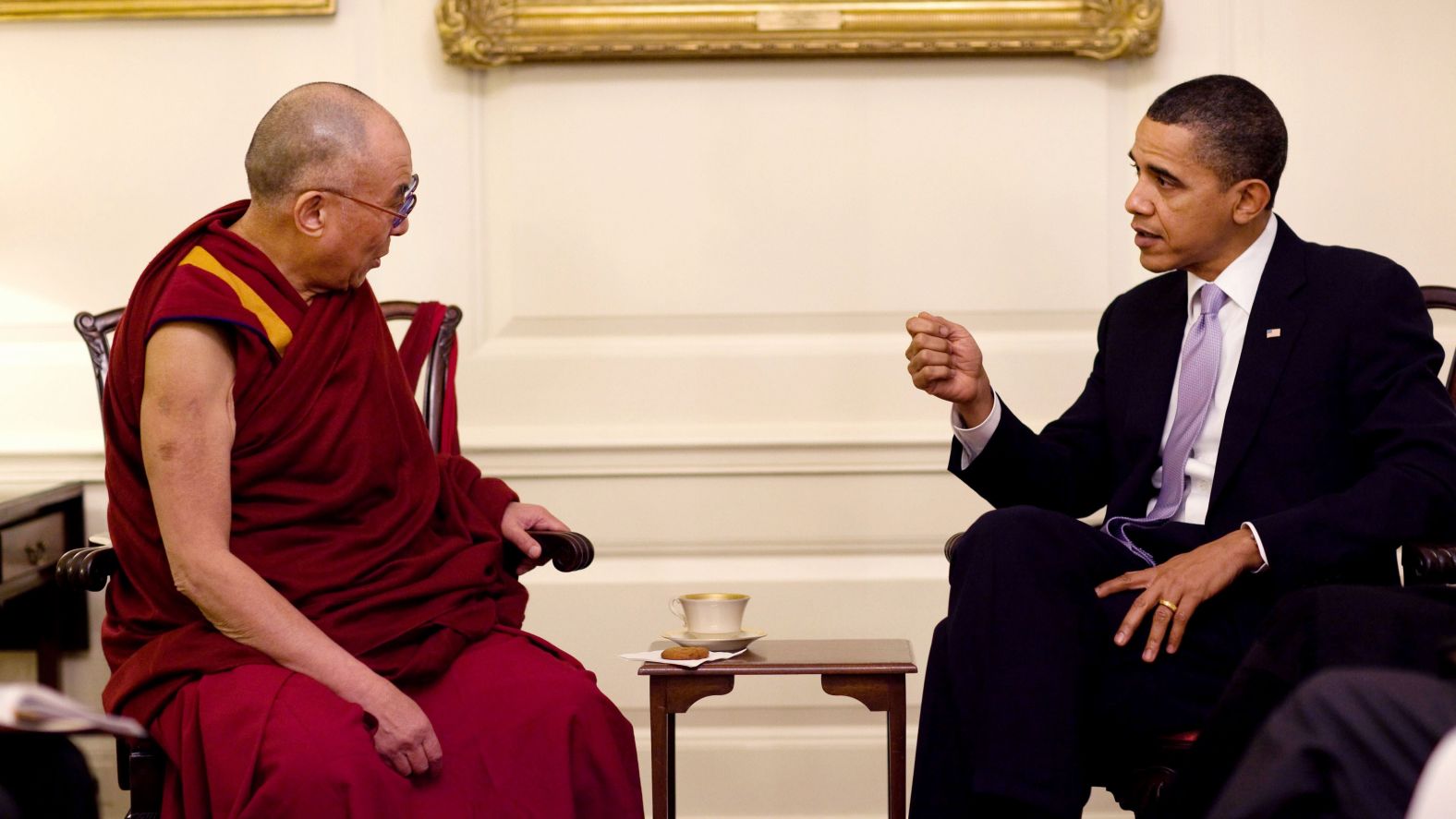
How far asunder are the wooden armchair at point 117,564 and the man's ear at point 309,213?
0.57 m

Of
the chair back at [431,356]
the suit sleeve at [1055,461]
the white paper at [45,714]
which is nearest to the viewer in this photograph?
the white paper at [45,714]

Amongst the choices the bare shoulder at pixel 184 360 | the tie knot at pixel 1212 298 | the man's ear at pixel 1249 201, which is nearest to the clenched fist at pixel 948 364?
the tie knot at pixel 1212 298

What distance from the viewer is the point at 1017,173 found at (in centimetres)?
335

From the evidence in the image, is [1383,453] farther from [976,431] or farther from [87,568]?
[87,568]

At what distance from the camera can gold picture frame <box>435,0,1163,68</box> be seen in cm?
324

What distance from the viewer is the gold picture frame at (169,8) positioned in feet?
10.8

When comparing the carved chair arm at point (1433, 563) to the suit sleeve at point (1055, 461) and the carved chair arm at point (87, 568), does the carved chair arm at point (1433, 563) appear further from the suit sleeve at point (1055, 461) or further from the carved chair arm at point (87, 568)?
the carved chair arm at point (87, 568)

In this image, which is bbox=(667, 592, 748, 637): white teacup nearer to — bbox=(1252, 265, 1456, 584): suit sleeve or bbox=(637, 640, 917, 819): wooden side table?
bbox=(637, 640, 917, 819): wooden side table

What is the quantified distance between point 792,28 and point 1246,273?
122 centimetres

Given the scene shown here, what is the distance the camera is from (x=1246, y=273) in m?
2.54

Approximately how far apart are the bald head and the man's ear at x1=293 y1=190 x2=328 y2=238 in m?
0.02

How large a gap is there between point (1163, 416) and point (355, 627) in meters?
1.42

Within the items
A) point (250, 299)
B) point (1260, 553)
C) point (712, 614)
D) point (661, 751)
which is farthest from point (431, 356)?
point (1260, 553)

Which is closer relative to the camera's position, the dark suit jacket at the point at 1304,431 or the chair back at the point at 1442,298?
the dark suit jacket at the point at 1304,431
